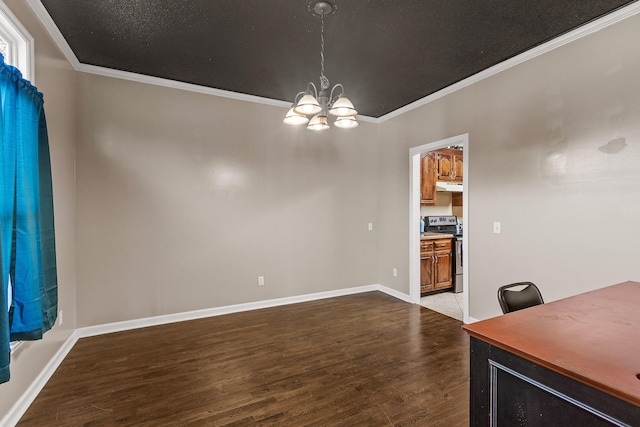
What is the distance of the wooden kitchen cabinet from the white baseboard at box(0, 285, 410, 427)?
1.65 ft

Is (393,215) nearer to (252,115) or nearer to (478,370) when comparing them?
(252,115)

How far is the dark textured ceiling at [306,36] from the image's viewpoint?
7.70 ft

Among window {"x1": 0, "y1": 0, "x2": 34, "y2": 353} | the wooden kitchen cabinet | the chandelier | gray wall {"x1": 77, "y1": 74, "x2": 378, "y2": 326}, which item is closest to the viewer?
window {"x1": 0, "y1": 0, "x2": 34, "y2": 353}

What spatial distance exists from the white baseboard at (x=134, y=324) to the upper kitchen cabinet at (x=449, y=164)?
2242 millimetres

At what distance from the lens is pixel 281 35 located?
2.70 m

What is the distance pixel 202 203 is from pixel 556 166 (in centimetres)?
379

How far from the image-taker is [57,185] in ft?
8.89

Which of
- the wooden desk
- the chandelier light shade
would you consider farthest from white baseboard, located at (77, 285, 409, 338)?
the wooden desk

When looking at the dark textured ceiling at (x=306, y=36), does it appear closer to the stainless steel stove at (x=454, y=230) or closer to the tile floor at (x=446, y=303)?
the stainless steel stove at (x=454, y=230)

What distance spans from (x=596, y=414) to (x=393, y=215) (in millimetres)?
3898

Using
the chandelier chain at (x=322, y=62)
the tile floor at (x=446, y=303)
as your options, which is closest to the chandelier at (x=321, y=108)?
the chandelier chain at (x=322, y=62)

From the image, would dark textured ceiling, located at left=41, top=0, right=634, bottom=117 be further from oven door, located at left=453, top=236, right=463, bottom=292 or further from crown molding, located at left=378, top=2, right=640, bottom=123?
oven door, located at left=453, top=236, right=463, bottom=292

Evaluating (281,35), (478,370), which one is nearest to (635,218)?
(478,370)

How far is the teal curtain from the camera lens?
1687 mm
